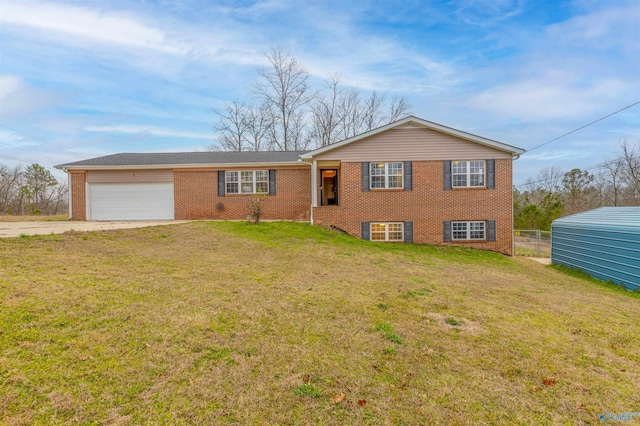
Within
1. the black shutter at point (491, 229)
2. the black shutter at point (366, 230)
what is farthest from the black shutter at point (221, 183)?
the black shutter at point (491, 229)

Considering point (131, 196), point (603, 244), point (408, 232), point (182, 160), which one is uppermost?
point (182, 160)

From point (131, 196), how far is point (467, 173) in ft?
56.4

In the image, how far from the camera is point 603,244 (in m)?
10.9

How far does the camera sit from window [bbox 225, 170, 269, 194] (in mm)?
15742

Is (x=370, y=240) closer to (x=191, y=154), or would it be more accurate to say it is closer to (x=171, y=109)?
(x=191, y=154)

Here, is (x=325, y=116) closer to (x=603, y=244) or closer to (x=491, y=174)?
(x=491, y=174)

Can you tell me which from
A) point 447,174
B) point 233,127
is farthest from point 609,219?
point 233,127

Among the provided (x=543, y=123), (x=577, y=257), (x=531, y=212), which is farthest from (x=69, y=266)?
(x=543, y=123)

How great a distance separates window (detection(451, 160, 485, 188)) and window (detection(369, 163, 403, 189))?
8.14ft

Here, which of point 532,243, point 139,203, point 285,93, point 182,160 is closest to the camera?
point 139,203

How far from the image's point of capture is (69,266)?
519cm

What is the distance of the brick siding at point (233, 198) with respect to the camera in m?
15.7

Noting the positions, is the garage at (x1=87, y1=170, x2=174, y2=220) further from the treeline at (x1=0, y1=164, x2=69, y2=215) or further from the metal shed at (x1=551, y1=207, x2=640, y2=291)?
the treeline at (x1=0, y1=164, x2=69, y2=215)

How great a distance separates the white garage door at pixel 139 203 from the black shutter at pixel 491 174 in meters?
15.9
